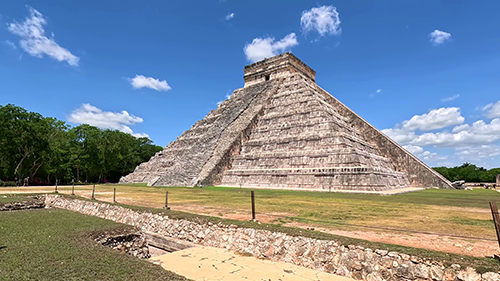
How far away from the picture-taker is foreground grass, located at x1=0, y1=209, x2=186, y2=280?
3.46 metres

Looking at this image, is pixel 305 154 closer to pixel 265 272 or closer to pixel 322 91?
pixel 322 91

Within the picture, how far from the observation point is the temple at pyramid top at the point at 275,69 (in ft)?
108

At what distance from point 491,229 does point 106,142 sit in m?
39.2

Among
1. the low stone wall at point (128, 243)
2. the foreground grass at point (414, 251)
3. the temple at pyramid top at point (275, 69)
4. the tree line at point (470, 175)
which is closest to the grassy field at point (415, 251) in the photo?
the foreground grass at point (414, 251)

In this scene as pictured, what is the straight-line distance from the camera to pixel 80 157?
114 ft

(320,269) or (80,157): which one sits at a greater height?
(80,157)

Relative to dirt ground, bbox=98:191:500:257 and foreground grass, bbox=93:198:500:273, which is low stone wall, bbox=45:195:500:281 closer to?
foreground grass, bbox=93:198:500:273

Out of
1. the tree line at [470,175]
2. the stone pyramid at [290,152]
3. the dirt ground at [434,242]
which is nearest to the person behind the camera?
the dirt ground at [434,242]

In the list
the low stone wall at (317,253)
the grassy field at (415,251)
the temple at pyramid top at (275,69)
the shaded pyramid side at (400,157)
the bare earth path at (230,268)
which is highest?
the temple at pyramid top at (275,69)

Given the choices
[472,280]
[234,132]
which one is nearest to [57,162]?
[234,132]

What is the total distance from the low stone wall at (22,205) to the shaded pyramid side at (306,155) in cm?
1230

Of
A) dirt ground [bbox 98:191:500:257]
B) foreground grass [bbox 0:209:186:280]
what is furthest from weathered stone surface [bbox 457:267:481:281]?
foreground grass [bbox 0:209:186:280]

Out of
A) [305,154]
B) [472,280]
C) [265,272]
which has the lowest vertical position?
[265,272]

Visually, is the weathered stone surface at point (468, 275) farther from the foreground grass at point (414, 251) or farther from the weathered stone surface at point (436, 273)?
the weathered stone surface at point (436, 273)
